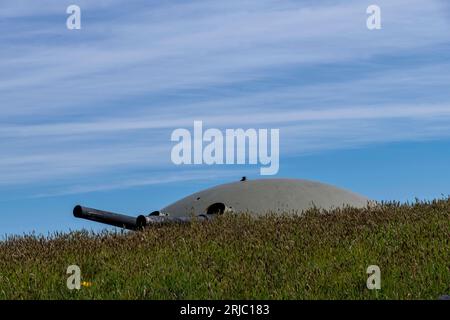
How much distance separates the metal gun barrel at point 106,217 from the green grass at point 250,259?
1.32 meters

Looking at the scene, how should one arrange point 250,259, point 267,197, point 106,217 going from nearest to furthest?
point 250,259, point 106,217, point 267,197

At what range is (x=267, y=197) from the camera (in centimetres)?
1820

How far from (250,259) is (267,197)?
7.75 metres

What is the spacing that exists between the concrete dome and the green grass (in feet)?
12.2

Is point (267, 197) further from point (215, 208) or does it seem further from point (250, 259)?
point (250, 259)

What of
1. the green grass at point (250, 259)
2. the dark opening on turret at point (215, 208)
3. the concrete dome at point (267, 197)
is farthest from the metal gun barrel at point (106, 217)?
the concrete dome at point (267, 197)

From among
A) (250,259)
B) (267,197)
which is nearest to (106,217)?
(267,197)

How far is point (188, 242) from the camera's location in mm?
11992

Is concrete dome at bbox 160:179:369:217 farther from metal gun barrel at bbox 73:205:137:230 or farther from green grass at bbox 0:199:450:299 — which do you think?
green grass at bbox 0:199:450:299

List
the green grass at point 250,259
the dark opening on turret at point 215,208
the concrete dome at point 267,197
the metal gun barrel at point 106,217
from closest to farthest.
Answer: the green grass at point 250,259
the metal gun barrel at point 106,217
the dark opening on turret at point 215,208
the concrete dome at point 267,197

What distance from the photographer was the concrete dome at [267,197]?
17.9 m

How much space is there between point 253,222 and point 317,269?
171 inches

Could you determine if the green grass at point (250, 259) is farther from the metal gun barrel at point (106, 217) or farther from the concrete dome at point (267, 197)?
the concrete dome at point (267, 197)
